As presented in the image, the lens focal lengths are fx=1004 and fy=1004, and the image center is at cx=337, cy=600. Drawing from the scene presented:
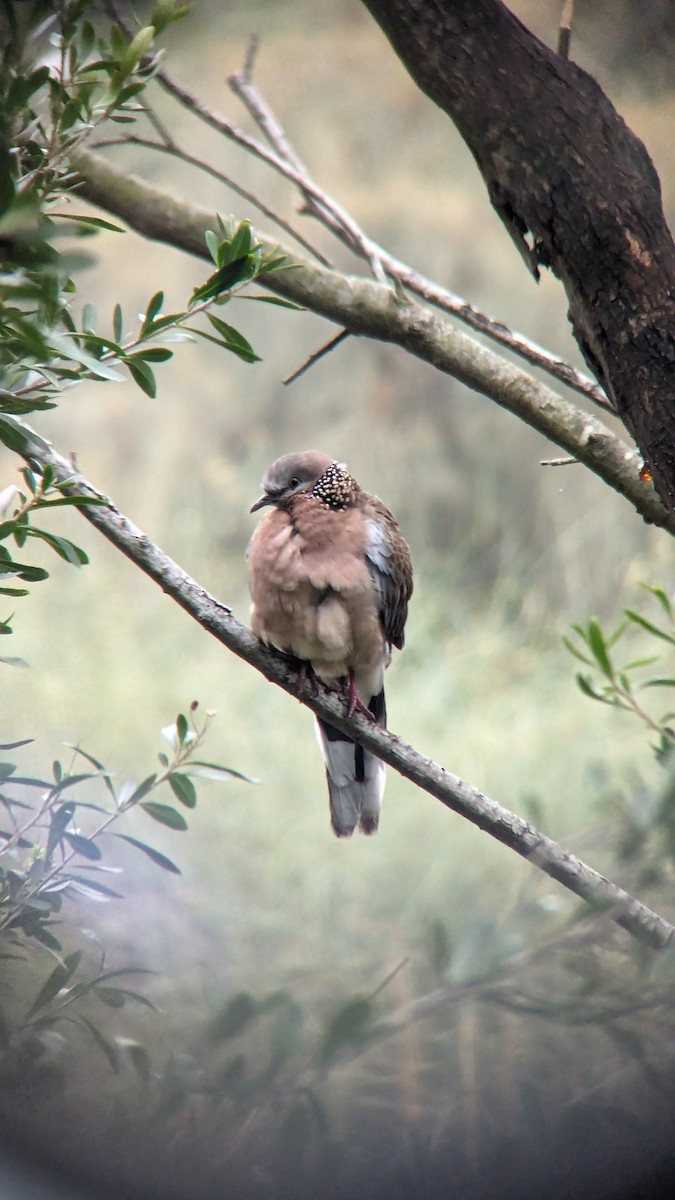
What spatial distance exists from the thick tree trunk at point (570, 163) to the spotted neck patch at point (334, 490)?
0.49m

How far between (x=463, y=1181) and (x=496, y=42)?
78 cm

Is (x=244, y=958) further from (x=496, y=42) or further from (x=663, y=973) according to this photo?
(x=496, y=42)

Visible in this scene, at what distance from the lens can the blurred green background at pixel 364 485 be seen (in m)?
1.64

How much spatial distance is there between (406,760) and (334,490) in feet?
1.47

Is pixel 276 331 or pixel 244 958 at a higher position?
pixel 276 331

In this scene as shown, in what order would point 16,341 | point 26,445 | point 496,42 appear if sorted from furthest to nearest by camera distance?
point 496,42
point 26,445
point 16,341

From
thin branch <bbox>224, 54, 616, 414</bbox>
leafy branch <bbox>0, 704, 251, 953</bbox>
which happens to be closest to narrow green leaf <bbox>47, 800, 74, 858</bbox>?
leafy branch <bbox>0, 704, 251, 953</bbox>

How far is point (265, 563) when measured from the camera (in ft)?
3.79

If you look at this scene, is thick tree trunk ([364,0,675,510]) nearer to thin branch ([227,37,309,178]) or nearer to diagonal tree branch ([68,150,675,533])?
diagonal tree branch ([68,150,675,533])

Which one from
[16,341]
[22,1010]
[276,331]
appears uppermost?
[276,331]

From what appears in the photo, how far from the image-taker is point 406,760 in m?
0.87

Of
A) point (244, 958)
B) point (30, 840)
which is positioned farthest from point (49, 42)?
point (244, 958)

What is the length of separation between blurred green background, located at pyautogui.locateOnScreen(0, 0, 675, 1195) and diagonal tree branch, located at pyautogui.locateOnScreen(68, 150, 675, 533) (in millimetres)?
447

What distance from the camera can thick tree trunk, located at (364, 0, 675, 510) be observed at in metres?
0.75
